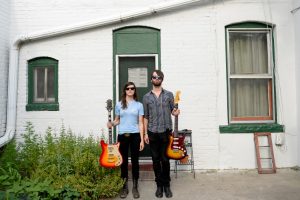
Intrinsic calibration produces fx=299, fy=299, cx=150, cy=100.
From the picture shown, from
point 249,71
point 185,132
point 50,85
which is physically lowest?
point 185,132

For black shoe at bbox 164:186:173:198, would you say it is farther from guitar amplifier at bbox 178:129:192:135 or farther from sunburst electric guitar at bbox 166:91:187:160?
guitar amplifier at bbox 178:129:192:135

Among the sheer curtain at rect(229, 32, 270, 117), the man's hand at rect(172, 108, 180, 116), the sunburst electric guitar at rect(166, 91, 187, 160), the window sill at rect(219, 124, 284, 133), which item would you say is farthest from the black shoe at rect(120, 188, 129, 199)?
the sheer curtain at rect(229, 32, 270, 117)

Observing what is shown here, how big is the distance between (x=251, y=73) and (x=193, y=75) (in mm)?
1415

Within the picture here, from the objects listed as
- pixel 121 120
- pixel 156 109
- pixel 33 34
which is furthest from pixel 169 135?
pixel 33 34

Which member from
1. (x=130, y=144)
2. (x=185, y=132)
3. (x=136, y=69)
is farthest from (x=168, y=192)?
(x=136, y=69)

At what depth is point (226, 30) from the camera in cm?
692

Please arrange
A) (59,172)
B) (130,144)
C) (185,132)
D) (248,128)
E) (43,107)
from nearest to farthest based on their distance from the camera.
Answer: (130,144), (59,172), (185,132), (248,128), (43,107)

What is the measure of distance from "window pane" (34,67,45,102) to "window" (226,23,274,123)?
4.39 m

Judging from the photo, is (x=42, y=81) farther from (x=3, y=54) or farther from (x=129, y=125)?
(x=129, y=125)

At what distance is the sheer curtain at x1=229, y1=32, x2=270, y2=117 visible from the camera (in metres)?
7.03

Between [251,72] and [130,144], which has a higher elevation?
[251,72]

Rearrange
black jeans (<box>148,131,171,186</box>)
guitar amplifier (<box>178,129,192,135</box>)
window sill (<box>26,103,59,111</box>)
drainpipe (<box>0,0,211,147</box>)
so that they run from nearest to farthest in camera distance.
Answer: black jeans (<box>148,131,171,186</box>) → guitar amplifier (<box>178,129,192,135</box>) → drainpipe (<box>0,0,211,147</box>) → window sill (<box>26,103,59,111</box>)

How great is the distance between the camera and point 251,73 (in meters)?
7.04

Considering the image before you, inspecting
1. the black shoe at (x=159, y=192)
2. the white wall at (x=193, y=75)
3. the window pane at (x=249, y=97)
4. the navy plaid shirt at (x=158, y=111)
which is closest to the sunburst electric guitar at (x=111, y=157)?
the navy plaid shirt at (x=158, y=111)
